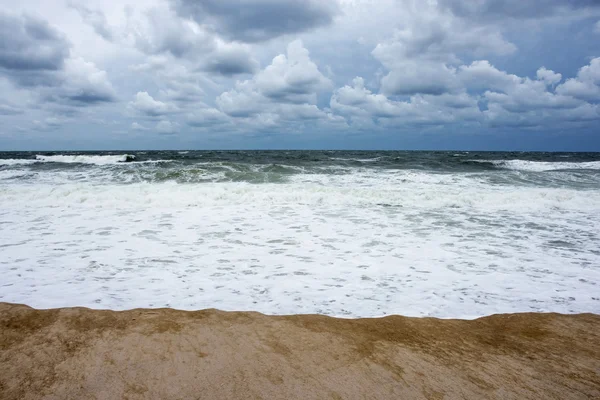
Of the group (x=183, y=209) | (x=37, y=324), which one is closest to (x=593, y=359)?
(x=37, y=324)

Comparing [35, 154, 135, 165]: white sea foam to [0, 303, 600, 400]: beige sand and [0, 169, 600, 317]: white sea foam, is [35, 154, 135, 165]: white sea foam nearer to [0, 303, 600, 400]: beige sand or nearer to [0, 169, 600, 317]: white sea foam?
[0, 169, 600, 317]: white sea foam

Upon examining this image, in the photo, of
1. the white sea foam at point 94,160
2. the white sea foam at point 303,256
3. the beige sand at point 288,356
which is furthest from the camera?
the white sea foam at point 94,160

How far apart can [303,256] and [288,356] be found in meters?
2.79

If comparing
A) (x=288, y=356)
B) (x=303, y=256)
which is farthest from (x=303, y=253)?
(x=288, y=356)

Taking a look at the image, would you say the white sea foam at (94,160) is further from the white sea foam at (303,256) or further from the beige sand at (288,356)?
the beige sand at (288,356)

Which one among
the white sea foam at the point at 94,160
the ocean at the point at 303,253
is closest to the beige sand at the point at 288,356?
the ocean at the point at 303,253

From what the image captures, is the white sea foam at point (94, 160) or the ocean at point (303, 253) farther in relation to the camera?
the white sea foam at point (94, 160)

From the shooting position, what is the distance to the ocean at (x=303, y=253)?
379 centimetres

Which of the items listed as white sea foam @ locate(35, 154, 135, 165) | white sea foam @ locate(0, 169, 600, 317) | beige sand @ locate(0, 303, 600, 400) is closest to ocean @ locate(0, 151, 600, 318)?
white sea foam @ locate(0, 169, 600, 317)

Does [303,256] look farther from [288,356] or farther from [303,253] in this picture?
[288,356]

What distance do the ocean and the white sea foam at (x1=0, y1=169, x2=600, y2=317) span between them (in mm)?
27

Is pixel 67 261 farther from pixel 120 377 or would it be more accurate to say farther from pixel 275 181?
pixel 275 181

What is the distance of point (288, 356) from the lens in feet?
8.61

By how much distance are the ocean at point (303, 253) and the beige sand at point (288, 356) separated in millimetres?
337
